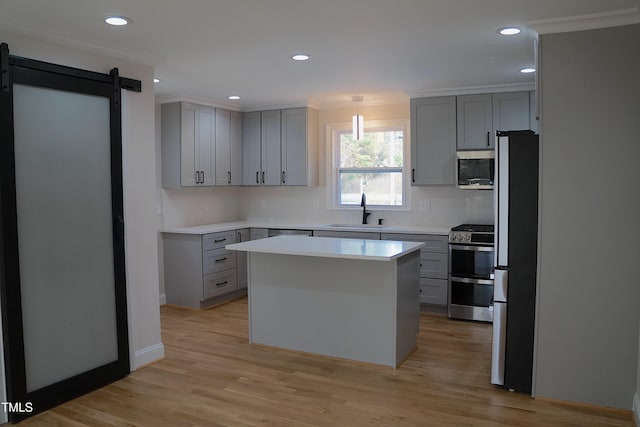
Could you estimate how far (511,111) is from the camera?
17.0ft

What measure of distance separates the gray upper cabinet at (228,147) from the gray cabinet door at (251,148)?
0.05 m

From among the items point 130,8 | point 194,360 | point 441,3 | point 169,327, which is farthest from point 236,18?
point 169,327

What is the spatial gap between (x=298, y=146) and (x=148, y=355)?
3230 mm

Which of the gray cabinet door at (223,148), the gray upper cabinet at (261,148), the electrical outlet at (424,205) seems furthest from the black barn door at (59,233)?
the electrical outlet at (424,205)

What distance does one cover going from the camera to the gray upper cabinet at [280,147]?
20.6 feet

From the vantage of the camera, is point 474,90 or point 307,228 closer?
point 474,90

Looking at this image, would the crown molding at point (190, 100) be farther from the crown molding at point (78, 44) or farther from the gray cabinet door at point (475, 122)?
the gray cabinet door at point (475, 122)

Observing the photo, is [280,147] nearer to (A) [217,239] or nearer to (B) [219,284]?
(A) [217,239]

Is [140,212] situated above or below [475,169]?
below

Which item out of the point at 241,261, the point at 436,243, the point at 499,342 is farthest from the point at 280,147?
the point at 499,342

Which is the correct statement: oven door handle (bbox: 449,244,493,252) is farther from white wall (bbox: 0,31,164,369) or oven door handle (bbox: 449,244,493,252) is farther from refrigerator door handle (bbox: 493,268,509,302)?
white wall (bbox: 0,31,164,369)

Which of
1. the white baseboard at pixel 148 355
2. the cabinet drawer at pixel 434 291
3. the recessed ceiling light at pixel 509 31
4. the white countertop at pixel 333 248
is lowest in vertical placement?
the white baseboard at pixel 148 355

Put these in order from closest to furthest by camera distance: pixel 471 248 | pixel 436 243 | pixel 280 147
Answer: pixel 471 248
pixel 436 243
pixel 280 147

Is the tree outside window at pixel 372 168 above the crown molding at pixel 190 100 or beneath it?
beneath
